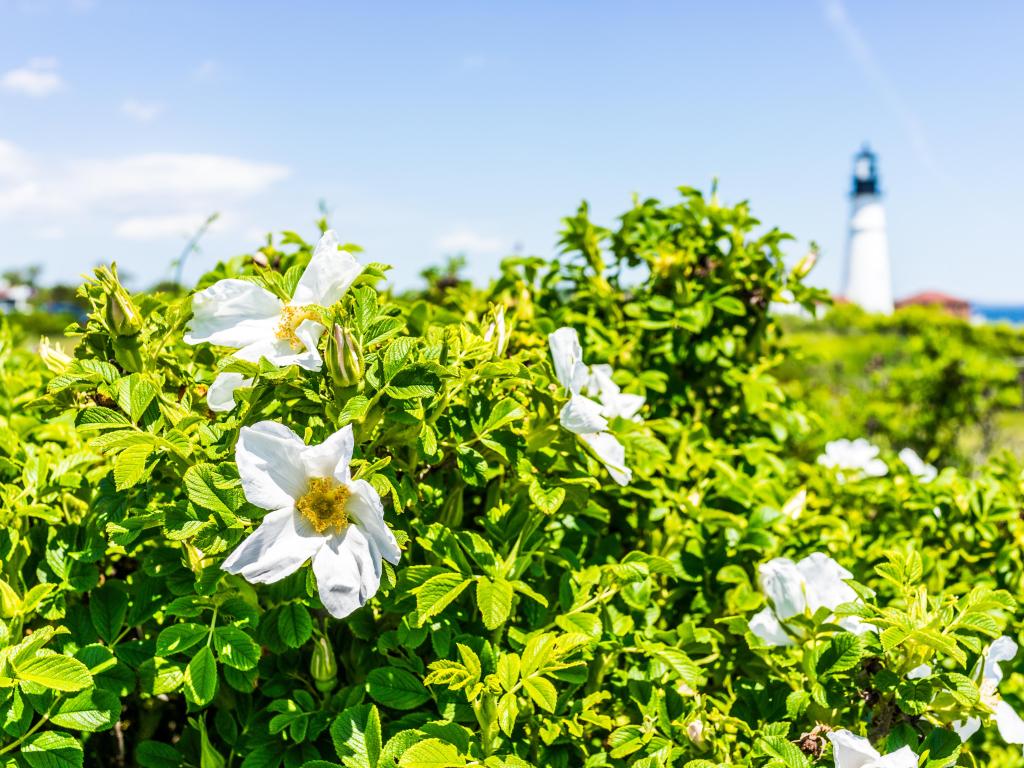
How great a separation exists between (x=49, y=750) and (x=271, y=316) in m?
0.82

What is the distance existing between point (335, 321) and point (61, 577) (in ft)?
2.64

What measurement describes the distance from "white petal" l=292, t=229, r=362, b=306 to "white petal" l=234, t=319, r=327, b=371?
67 millimetres

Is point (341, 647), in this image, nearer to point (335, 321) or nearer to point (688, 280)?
point (335, 321)

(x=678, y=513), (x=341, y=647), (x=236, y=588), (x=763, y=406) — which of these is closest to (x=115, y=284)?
(x=236, y=588)

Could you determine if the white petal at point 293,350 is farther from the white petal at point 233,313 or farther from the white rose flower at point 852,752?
the white rose flower at point 852,752

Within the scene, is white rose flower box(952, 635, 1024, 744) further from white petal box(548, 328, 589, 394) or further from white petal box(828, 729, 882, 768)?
white petal box(548, 328, 589, 394)

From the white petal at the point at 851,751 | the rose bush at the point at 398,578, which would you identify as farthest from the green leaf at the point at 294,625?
the white petal at the point at 851,751

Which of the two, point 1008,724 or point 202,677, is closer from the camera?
point 202,677

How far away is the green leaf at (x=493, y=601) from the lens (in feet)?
4.54

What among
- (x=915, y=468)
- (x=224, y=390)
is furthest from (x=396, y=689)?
(x=915, y=468)

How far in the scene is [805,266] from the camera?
2.42 meters

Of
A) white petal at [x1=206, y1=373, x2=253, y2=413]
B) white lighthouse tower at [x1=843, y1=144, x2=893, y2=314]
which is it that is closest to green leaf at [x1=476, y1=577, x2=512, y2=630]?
white petal at [x1=206, y1=373, x2=253, y2=413]

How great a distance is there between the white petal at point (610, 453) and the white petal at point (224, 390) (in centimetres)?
64

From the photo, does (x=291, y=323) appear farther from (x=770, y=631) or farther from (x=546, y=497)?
(x=770, y=631)
